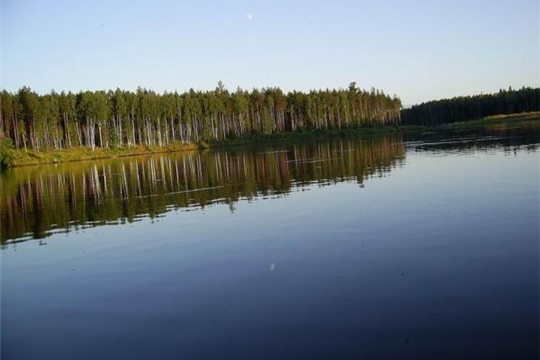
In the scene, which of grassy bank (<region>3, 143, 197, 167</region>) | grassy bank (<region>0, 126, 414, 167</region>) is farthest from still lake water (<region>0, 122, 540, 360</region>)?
grassy bank (<region>0, 126, 414, 167</region>)

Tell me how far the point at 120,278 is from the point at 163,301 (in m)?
3.06

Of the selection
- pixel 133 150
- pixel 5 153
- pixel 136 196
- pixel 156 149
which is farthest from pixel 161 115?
pixel 136 196

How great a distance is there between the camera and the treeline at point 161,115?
120 meters

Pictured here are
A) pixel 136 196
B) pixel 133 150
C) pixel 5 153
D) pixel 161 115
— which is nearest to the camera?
pixel 136 196

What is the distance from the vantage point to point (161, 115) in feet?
484

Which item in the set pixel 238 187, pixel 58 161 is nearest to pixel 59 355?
pixel 238 187

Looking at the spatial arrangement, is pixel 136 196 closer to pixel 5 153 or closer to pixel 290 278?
pixel 290 278

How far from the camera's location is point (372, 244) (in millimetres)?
16031

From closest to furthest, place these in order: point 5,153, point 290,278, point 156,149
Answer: point 290,278 < point 5,153 < point 156,149

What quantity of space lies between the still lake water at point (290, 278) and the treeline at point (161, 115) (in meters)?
102

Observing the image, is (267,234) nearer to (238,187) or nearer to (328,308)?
(328,308)

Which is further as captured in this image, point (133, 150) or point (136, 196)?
point (133, 150)

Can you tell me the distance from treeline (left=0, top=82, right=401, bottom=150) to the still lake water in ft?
334

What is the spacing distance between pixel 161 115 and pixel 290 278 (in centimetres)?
13923
